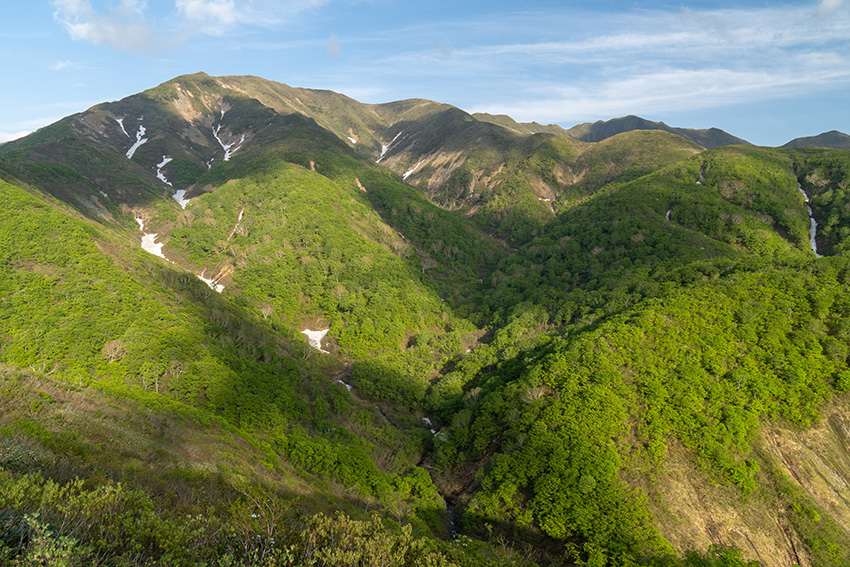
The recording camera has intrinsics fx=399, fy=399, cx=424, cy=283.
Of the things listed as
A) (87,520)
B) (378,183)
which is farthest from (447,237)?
(87,520)

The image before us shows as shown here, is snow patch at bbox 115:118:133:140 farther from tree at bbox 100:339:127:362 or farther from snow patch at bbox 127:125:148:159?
tree at bbox 100:339:127:362

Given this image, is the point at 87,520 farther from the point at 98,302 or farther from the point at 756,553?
the point at 98,302

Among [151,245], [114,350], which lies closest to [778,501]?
[114,350]

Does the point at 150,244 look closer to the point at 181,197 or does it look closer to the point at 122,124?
the point at 181,197

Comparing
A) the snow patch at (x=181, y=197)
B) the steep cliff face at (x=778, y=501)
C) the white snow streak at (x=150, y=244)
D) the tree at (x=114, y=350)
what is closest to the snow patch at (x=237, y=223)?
the white snow streak at (x=150, y=244)

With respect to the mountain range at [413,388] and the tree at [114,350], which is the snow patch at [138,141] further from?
the tree at [114,350]
